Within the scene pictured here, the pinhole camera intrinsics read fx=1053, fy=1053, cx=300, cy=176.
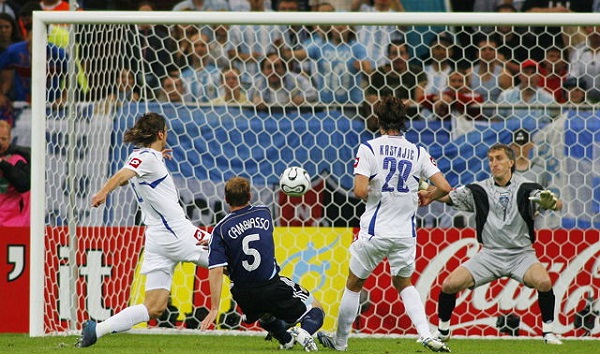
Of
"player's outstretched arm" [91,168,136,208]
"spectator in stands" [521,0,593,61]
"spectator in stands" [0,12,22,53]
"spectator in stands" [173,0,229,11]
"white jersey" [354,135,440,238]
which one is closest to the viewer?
"player's outstretched arm" [91,168,136,208]

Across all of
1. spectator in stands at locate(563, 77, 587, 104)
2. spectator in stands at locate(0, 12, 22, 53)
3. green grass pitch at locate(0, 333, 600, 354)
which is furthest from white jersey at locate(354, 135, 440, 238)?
spectator in stands at locate(0, 12, 22, 53)

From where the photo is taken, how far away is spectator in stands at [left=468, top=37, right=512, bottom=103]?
940cm

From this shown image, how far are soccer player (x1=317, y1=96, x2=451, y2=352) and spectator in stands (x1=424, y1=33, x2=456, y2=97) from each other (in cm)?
263

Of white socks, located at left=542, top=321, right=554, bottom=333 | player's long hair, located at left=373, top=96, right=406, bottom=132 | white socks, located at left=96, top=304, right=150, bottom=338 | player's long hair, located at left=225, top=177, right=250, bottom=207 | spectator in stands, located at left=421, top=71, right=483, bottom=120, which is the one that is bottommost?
white socks, located at left=542, top=321, right=554, bottom=333

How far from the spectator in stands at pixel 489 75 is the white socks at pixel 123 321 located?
12.6ft

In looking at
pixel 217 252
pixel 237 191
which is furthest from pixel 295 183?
pixel 217 252

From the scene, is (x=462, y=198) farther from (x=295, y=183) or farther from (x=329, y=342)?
(x=329, y=342)

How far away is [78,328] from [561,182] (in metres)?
4.26

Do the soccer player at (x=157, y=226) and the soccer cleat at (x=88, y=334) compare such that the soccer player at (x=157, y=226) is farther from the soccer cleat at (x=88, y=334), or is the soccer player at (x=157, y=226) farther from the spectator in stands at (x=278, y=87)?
the spectator in stands at (x=278, y=87)

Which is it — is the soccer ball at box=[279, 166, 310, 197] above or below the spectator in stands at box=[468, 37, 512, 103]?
below

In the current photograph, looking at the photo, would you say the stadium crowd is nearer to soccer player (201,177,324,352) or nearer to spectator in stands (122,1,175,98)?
spectator in stands (122,1,175,98)

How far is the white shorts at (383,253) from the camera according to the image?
6871 millimetres

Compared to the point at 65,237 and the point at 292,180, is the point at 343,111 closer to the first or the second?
the point at 292,180

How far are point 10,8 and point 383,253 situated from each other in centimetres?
680
